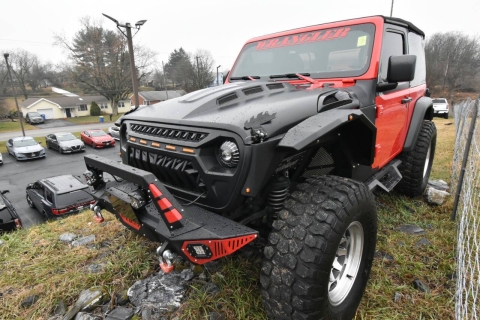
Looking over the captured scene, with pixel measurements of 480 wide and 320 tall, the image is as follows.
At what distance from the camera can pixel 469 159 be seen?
3.67 m

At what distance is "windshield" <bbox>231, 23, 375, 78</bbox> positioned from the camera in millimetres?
2951

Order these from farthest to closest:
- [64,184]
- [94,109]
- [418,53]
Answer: [94,109], [64,184], [418,53]

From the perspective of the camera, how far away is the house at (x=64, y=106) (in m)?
47.0

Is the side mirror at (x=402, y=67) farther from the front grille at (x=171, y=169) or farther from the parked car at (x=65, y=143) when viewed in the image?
the parked car at (x=65, y=143)

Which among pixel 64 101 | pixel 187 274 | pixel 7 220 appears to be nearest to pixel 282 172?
pixel 187 274

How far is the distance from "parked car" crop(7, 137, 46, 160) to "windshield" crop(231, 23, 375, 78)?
2019cm

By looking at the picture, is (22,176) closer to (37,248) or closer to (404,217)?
(37,248)

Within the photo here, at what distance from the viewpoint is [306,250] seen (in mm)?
1718

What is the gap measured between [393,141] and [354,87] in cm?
110

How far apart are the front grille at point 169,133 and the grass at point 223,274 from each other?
1.24 m

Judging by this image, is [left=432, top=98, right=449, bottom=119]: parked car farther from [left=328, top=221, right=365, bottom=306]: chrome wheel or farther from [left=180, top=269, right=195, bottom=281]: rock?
Answer: [left=180, top=269, right=195, bottom=281]: rock

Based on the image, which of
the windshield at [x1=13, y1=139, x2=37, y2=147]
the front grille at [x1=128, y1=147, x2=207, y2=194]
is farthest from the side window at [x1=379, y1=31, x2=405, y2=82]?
the windshield at [x1=13, y1=139, x2=37, y2=147]

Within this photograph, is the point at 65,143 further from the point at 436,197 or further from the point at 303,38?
the point at 436,197

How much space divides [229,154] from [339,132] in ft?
3.07
